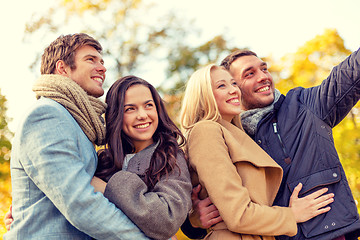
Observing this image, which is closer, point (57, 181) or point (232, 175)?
point (57, 181)

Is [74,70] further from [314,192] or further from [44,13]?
[44,13]

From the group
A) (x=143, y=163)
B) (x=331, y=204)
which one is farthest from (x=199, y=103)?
(x=331, y=204)

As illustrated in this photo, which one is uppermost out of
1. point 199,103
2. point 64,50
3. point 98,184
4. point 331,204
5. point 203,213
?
point 64,50

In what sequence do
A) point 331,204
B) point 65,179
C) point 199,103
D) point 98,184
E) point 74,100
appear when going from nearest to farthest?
point 65,179 < point 98,184 < point 74,100 < point 331,204 < point 199,103

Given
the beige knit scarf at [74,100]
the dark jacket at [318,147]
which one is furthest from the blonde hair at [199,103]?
the beige knit scarf at [74,100]

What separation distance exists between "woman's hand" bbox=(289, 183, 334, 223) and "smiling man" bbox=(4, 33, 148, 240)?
107 cm

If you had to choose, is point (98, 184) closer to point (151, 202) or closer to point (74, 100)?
point (151, 202)

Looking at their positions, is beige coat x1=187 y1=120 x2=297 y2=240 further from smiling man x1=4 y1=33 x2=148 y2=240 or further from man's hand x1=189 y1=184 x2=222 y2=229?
smiling man x1=4 y1=33 x2=148 y2=240

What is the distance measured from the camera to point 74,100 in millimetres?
2383

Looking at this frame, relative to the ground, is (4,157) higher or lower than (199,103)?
lower

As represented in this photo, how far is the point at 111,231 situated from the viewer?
2012 mm

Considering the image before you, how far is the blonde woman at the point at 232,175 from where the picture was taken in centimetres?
236

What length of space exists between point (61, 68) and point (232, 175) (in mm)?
1353

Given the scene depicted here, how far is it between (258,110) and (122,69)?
13.1 meters
